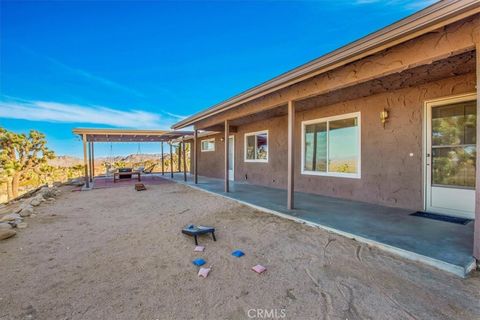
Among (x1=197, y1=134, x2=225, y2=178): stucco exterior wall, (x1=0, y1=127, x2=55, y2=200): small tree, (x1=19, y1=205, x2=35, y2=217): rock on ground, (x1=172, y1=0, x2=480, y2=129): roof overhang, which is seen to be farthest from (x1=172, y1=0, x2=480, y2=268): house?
(x1=0, y1=127, x2=55, y2=200): small tree

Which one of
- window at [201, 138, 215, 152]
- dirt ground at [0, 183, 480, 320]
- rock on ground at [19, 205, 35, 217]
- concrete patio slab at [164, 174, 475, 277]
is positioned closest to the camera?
dirt ground at [0, 183, 480, 320]

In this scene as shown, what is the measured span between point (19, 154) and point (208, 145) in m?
13.7

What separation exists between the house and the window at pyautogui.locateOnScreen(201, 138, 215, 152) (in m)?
5.42

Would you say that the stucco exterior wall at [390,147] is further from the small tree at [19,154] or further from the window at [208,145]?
the small tree at [19,154]

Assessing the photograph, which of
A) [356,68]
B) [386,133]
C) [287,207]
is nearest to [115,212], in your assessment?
[287,207]

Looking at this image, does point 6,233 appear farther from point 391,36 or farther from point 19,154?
point 19,154

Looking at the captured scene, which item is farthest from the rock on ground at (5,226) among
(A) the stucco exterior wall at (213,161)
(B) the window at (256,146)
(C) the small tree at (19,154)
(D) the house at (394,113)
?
(C) the small tree at (19,154)

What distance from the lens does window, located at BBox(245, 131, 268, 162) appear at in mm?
8836

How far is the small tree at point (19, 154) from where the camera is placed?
1416cm

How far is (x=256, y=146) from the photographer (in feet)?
30.8

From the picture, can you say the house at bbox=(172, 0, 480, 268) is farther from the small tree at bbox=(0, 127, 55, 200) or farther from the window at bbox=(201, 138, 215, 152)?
the small tree at bbox=(0, 127, 55, 200)

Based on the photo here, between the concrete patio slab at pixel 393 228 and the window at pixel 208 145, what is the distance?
7719 mm

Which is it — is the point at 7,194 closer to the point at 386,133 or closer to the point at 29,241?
the point at 29,241

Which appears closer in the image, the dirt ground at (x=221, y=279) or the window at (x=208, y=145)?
the dirt ground at (x=221, y=279)
